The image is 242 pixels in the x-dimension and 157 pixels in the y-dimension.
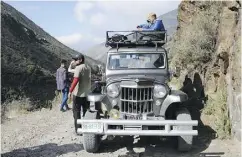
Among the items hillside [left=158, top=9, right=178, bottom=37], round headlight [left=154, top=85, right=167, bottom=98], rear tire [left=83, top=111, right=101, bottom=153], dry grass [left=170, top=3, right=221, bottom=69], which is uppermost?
hillside [left=158, top=9, right=178, bottom=37]

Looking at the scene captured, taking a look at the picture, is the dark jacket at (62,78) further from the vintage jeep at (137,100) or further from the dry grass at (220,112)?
the dry grass at (220,112)

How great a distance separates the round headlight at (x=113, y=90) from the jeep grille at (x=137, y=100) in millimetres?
148

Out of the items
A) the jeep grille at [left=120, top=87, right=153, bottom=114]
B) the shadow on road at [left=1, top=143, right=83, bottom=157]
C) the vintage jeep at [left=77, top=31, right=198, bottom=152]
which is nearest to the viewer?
the vintage jeep at [left=77, top=31, right=198, bottom=152]

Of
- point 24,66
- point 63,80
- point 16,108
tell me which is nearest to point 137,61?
point 63,80

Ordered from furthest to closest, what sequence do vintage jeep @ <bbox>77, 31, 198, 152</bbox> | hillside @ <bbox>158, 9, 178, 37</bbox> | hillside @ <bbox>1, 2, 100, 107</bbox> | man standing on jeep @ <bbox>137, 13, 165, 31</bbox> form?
hillside @ <bbox>158, 9, 178, 37</bbox>
hillside @ <bbox>1, 2, 100, 107</bbox>
man standing on jeep @ <bbox>137, 13, 165, 31</bbox>
vintage jeep @ <bbox>77, 31, 198, 152</bbox>

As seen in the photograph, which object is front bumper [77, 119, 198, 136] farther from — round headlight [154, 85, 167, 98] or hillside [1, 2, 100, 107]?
hillside [1, 2, 100, 107]

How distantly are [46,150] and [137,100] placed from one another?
2175 mm

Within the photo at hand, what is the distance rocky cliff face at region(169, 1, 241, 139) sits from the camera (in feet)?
29.5

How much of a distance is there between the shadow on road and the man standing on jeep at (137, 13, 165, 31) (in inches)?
136

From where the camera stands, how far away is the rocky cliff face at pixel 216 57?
29.5ft

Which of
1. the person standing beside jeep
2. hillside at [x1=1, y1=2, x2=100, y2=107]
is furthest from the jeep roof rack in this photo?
hillside at [x1=1, y1=2, x2=100, y2=107]

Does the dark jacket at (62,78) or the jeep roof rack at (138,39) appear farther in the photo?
the dark jacket at (62,78)

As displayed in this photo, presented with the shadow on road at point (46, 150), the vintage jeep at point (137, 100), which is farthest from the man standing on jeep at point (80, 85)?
the shadow on road at point (46, 150)

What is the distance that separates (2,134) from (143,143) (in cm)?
353
